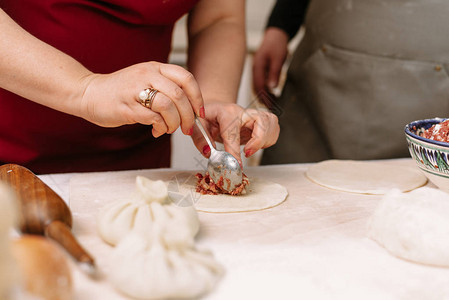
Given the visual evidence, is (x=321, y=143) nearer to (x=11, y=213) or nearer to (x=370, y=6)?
(x=370, y=6)

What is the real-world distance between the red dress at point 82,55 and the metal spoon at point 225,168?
38cm

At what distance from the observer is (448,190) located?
109cm

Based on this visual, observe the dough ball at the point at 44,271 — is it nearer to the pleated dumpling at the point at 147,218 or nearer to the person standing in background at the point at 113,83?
the pleated dumpling at the point at 147,218

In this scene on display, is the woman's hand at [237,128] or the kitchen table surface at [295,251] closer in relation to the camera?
the kitchen table surface at [295,251]

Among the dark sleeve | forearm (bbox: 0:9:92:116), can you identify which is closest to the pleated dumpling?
forearm (bbox: 0:9:92:116)

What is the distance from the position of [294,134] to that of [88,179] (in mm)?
983

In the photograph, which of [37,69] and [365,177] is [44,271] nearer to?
[37,69]

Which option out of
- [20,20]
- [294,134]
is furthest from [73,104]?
[294,134]

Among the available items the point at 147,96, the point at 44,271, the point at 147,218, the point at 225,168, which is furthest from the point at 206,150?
the point at 44,271

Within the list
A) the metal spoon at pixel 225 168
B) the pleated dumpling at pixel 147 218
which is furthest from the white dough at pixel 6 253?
the metal spoon at pixel 225 168

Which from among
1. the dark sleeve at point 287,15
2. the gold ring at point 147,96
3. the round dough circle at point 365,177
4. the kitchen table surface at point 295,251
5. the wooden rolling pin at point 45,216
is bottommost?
the round dough circle at point 365,177

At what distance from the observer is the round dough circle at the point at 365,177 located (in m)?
1.21

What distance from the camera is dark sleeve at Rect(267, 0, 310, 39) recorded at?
1.99m

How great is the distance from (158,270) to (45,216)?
250 millimetres
